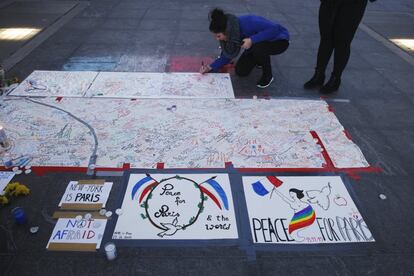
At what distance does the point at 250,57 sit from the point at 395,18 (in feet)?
15.4

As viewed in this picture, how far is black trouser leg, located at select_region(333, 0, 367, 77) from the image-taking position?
3.11 meters

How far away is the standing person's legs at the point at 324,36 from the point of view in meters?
3.26

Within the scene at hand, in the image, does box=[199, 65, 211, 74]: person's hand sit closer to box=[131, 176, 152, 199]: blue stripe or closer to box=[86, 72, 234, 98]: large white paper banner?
box=[86, 72, 234, 98]: large white paper banner

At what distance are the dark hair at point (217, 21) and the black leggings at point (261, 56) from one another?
556mm

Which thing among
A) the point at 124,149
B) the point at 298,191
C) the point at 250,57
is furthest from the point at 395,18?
the point at 124,149

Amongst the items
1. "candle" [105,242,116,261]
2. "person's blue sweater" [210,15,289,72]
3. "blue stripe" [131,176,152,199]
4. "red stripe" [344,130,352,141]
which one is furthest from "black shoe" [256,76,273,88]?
"candle" [105,242,116,261]

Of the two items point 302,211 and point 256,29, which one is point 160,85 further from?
point 302,211

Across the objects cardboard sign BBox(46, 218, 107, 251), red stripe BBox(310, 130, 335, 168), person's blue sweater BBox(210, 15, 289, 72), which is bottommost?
red stripe BBox(310, 130, 335, 168)

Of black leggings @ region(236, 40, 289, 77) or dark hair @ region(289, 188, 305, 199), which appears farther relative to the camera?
black leggings @ region(236, 40, 289, 77)

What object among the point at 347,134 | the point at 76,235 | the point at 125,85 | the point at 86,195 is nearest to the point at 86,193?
the point at 86,195

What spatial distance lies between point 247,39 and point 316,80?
1.02 m

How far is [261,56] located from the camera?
11.9 feet

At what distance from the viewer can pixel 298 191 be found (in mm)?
2355

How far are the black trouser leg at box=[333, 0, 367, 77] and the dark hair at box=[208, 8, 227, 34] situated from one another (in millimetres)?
1192
